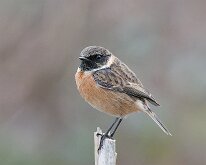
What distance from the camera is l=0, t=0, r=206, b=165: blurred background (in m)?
9.70

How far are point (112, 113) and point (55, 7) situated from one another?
4.14 m

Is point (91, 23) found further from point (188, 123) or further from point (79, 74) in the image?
point (79, 74)

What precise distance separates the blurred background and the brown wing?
86.2 inches

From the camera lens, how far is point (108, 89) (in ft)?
24.3

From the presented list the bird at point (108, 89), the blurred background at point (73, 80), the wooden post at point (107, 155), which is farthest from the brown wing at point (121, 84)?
the blurred background at point (73, 80)

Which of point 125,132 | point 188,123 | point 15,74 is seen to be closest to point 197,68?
point 188,123

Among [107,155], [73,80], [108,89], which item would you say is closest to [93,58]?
[108,89]

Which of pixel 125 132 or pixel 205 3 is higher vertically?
pixel 205 3

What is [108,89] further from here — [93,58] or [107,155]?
[107,155]

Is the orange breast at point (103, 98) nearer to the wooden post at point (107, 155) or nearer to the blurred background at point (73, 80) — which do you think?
the wooden post at point (107, 155)

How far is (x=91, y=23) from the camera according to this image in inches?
431

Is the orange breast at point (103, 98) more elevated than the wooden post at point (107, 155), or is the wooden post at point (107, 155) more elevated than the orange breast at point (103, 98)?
the orange breast at point (103, 98)

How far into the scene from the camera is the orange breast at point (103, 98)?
727 cm

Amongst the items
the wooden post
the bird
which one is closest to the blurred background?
the bird
